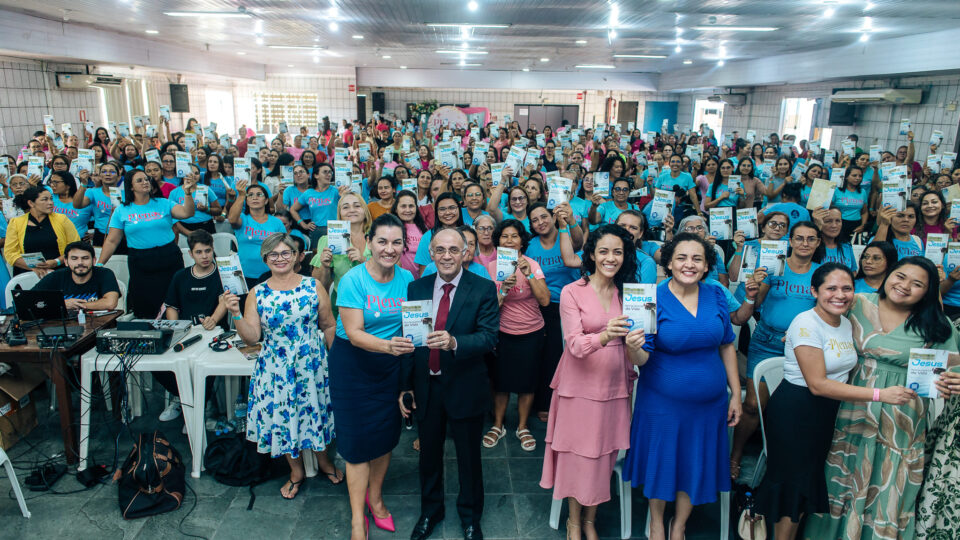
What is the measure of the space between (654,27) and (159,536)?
29.6ft

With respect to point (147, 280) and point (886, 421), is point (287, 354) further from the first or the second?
point (886, 421)

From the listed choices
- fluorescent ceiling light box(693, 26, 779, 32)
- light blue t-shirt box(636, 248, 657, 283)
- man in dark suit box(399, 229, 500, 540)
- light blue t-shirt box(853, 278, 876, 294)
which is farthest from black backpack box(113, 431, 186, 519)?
fluorescent ceiling light box(693, 26, 779, 32)

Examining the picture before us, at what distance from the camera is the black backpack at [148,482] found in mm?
3238

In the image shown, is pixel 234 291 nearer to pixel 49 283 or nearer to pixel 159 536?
pixel 159 536

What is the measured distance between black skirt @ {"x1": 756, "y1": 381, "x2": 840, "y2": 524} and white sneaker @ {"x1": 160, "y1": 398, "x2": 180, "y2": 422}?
12.5ft

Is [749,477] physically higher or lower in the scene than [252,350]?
lower

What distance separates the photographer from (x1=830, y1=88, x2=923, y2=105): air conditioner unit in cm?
1062

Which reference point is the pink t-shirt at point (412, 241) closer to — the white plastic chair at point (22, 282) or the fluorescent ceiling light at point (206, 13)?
the white plastic chair at point (22, 282)

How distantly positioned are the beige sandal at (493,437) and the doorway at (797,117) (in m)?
14.2

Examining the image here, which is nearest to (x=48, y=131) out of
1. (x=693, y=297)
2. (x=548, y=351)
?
(x=548, y=351)

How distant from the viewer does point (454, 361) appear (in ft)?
9.14

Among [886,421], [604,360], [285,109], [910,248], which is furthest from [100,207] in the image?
[285,109]

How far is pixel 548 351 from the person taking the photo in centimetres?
407

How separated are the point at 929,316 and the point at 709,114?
20.5 m
